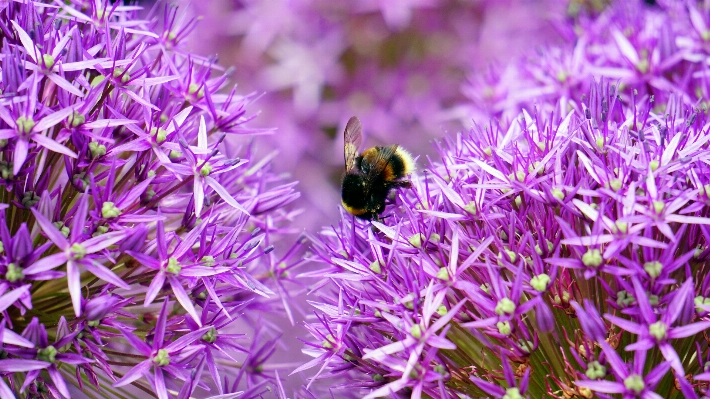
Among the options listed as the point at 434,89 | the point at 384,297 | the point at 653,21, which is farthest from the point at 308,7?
the point at 384,297

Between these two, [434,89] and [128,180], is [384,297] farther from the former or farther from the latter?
[434,89]

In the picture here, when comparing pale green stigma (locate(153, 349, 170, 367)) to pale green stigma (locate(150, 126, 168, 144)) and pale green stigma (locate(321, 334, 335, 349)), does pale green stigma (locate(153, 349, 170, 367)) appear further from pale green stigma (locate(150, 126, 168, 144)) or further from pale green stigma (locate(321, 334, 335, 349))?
pale green stigma (locate(150, 126, 168, 144))

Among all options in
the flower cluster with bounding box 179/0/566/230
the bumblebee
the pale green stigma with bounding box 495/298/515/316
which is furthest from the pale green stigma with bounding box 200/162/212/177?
the flower cluster with bounding box 179/0/566/230

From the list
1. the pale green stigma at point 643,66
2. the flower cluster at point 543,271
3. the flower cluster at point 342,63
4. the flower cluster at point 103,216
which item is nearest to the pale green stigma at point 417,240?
the flower cluster at point 543,271

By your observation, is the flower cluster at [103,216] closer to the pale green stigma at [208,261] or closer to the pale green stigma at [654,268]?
the pale green stigma at [208,261]

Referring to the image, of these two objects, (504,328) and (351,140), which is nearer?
(504,328)

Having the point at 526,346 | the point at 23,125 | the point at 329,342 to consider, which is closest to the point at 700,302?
the point at 526,346

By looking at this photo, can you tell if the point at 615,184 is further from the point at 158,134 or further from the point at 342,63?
the point at 342,63
